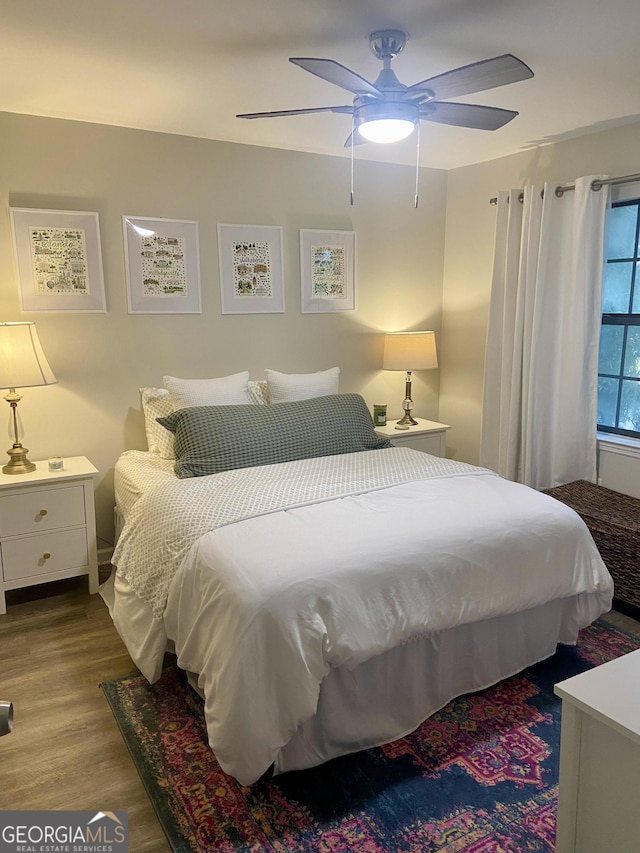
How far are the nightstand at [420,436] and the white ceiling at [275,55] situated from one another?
1810 millimetres

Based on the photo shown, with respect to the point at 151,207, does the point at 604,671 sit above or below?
below

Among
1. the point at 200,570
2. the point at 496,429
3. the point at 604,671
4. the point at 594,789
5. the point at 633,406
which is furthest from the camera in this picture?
the point at 496,429

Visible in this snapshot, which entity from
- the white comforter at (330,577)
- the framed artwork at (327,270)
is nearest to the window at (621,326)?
the white comforter at (330,577)

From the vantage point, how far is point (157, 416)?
342 cm

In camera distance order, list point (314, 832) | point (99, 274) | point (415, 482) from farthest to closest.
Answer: point (99, 274), point (415, 482), point (314, 832)

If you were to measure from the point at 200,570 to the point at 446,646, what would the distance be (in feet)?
3.04

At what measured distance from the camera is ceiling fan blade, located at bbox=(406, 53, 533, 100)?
191 cm

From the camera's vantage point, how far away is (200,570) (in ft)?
6.86

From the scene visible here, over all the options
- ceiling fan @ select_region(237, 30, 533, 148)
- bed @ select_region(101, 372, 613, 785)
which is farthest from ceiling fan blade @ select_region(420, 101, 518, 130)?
bed @ select_region(101, 372, 613, 785)

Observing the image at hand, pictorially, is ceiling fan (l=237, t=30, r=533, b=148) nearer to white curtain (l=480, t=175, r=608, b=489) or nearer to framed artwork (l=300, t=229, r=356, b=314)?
white curtain (l=480, t=175, r=608, b=489)

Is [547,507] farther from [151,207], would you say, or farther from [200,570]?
[151,207]

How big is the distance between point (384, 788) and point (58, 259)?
2.87 metres

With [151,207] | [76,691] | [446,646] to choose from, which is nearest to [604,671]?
[446,646]

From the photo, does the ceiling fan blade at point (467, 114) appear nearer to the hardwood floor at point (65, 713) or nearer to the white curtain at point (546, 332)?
the white curtain at point (546, 332)
